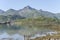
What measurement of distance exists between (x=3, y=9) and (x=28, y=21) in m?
0.44

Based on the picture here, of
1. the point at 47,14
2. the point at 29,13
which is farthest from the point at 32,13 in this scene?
the point at 47,14

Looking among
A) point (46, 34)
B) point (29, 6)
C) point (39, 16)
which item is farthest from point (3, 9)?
point (46, 34)

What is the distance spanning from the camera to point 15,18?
2133 millimetres

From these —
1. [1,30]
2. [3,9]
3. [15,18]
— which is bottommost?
[1,30]

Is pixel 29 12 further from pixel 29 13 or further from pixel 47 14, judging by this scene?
pixel 47 14

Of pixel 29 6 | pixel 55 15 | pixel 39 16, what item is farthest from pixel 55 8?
pixel 29 6

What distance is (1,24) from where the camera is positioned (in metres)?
2.09

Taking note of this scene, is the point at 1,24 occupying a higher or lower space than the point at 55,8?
lower

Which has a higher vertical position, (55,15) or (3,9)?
(3,9)

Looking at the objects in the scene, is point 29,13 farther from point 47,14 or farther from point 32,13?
point 47,14

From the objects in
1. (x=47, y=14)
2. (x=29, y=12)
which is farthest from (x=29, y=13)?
(x=47, y=14)

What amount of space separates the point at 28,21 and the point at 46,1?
1.45 feet

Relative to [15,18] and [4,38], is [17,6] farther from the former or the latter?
[4,38]

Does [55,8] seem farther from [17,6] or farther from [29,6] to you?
[17,6]
